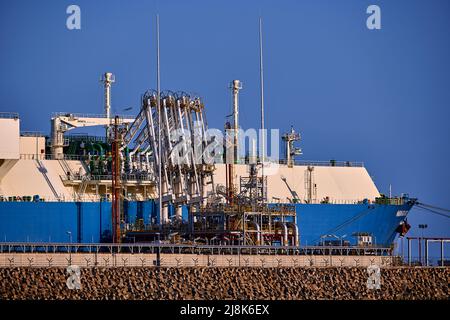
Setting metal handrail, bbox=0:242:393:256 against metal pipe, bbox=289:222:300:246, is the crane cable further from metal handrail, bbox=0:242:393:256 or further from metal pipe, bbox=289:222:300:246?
metal handrail, bbox=0:242:393:256

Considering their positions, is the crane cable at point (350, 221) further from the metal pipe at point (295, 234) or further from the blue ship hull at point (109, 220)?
the metal pipe at point (295, 234)

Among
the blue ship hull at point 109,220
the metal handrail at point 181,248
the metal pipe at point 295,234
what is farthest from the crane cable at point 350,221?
the metal handrail at point 181,248

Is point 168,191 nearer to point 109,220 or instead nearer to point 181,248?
point 109,220

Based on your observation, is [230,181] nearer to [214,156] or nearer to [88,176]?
[214,156]

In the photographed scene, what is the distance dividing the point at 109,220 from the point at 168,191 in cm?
456

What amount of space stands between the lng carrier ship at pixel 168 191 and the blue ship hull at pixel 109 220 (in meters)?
0.07

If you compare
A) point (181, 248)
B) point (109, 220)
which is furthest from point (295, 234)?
point (181, 248)

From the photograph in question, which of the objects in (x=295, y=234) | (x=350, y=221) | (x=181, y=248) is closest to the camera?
(x=181, y=248)

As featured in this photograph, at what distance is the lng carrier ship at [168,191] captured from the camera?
105688 mm

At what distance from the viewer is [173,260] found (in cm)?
9094

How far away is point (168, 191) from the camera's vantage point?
110m

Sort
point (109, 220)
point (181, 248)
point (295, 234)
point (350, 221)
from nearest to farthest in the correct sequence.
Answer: point (181, 248)
point (295, 234)
point (109, 220)
point (350, 221)
